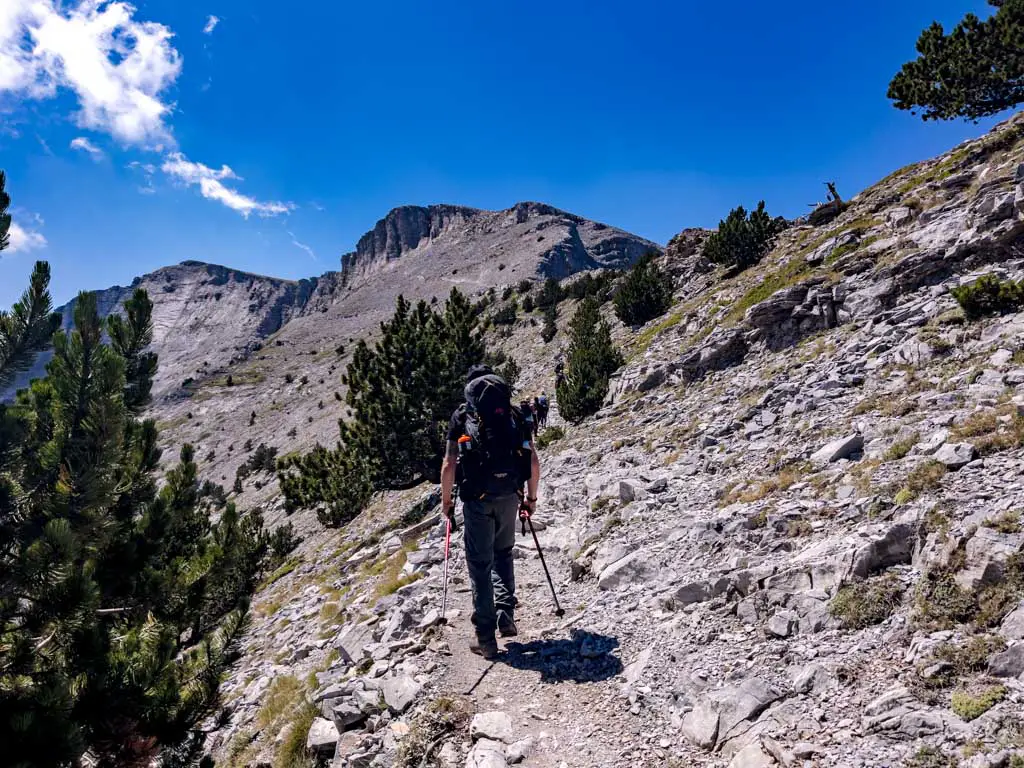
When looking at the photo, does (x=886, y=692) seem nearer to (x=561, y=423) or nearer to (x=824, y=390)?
(x=824, y=390)

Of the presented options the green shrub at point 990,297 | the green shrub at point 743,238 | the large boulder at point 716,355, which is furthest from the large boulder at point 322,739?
the green shrub at point 743,238

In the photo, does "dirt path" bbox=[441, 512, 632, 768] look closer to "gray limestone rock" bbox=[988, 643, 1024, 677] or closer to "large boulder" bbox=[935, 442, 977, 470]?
"gray limestone rock" bbox=[988, 643, 1024, 677]

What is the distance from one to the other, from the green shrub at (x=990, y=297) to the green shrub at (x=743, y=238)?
1767cm

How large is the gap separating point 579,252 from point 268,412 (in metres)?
63.2

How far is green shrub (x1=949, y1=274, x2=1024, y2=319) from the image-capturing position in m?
9.73

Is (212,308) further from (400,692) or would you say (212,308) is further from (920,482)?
(920,482)

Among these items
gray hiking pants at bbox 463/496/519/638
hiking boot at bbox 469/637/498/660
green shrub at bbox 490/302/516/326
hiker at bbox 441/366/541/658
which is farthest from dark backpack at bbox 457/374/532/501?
green shrub at bbox 490/302/516/326

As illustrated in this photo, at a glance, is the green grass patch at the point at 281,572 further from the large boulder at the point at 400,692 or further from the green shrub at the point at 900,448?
the green shrub at the point at 900,448

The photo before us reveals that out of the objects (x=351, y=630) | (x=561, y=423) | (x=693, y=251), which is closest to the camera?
(x=351, y=630)

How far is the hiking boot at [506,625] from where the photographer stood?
6.52 m

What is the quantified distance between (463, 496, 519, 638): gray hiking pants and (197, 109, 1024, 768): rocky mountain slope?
0.47 meters

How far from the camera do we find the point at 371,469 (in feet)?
64.3

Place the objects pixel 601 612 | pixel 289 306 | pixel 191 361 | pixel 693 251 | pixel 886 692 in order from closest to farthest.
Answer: pixel 886 692, pixel 601 612, pixel 693 251, pixel 191 361, pixel 289 306

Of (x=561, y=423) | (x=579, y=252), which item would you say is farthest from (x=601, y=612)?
(x=579, y=252)
